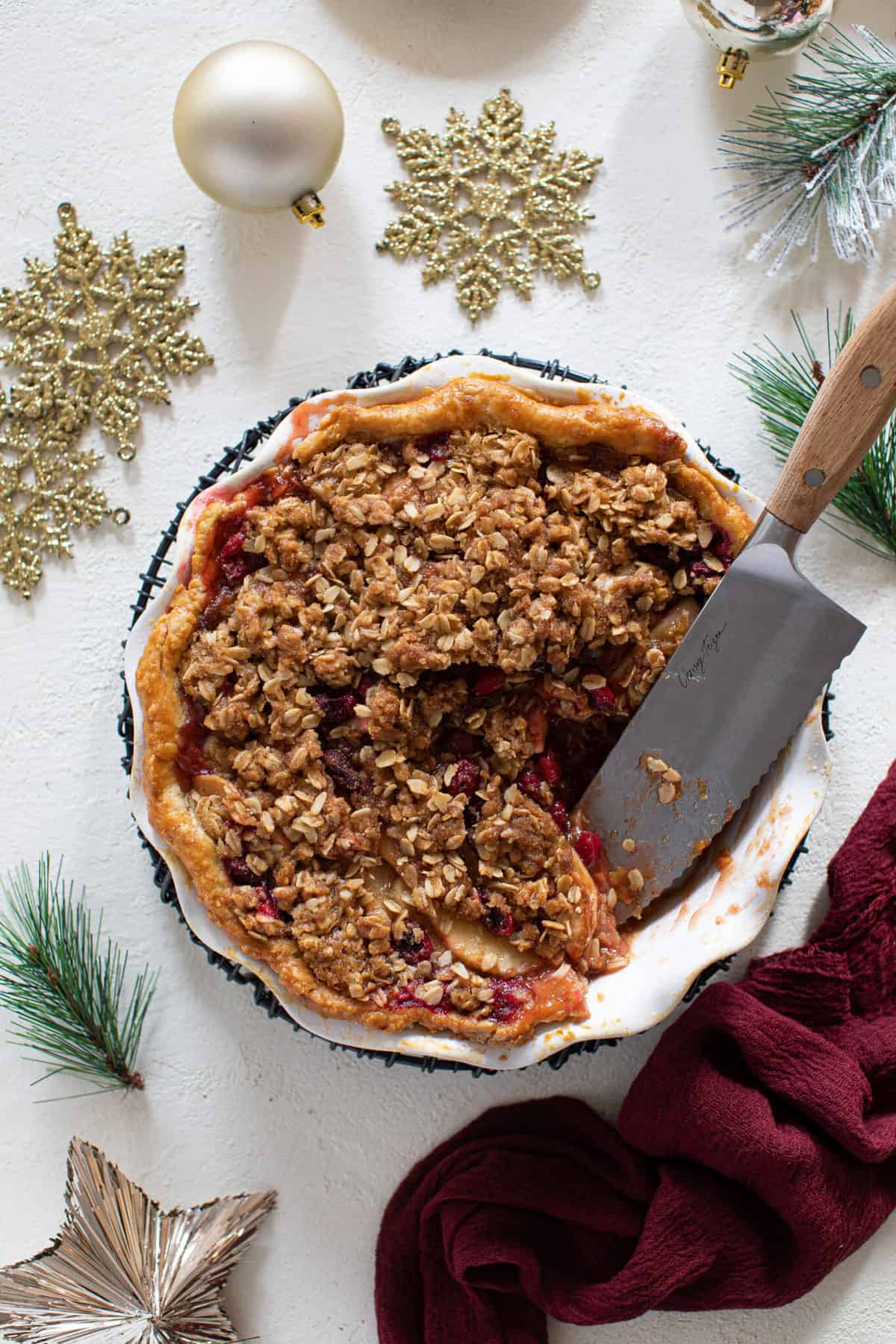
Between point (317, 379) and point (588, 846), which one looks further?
point (317, 379)

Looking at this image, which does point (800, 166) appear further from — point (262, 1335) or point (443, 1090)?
point (262, 1335)

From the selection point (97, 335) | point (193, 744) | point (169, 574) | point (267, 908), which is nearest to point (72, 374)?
point (97, 335)

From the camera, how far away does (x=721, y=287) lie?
2703 millimetres

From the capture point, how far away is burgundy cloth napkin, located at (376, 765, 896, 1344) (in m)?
2.45

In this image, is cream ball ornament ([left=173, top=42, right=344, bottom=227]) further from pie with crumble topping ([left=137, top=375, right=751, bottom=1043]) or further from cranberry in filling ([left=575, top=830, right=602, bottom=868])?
cranberry in filling ([left=575, top=830, right=602, bottom=868])

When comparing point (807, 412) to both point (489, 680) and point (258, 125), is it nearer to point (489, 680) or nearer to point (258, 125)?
point (489, 680)

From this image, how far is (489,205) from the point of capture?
2.68 m

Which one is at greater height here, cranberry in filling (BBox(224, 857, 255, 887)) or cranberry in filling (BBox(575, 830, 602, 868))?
cranberry in filling (BBox(575, 830, 602, 868))

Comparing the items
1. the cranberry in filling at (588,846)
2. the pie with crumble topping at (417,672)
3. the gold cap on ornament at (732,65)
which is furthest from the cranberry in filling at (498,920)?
the gold cap on ornament at (732,65)

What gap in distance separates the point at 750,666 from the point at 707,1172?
1.15m

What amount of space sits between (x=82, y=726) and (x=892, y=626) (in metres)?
1.89

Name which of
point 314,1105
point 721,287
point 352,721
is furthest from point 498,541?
point 314,1105
